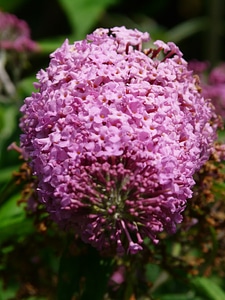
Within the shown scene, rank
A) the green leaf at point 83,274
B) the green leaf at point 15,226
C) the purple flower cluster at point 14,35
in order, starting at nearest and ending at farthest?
the green leaf at point 83,274, the green leaf at point 15,226, the purple flower cluster at point 14,35

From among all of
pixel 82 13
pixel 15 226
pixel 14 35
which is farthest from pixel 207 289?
pixel 82 13

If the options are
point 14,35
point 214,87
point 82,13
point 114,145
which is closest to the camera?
point 114,145

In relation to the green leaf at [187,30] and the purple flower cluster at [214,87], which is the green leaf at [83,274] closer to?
the purple flower cluster at [214,87]

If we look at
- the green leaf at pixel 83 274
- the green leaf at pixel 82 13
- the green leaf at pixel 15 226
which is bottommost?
the green leaf at pixel 83 274

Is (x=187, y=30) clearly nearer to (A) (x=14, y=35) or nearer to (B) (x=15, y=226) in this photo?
(A) (x=14, y=35)

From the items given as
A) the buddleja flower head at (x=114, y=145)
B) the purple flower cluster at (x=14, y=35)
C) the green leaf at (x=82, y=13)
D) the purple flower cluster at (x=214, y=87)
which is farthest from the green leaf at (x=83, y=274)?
the green leaf at (x=82, y=13)

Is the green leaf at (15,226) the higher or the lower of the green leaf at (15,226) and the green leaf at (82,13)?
the lower

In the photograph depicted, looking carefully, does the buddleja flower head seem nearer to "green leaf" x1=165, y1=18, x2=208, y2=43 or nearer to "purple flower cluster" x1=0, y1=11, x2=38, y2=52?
"purple flower cluster" x1=0, y1=11, x2=38, y2=52

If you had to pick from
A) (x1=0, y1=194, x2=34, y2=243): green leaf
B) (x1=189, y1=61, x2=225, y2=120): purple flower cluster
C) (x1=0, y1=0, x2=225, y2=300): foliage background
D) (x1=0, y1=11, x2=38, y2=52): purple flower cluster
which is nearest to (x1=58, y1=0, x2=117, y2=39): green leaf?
(x1=0, y1=0, x2=225, y2=300): foliage background
